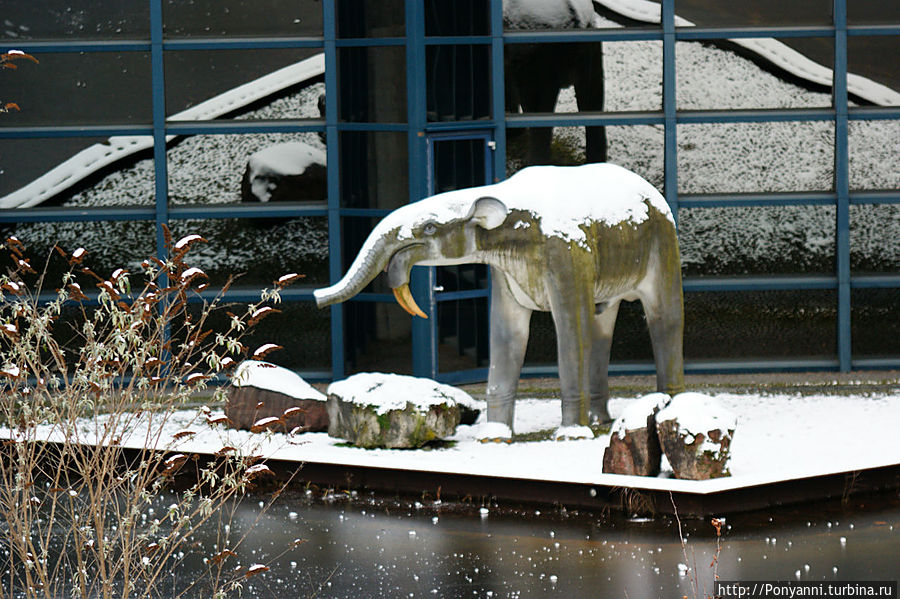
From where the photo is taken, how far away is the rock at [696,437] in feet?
26.7

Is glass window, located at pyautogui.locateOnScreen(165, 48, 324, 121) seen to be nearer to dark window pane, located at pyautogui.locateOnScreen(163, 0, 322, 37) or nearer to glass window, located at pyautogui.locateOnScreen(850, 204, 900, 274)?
dark window pane, located at pyautogui.locateOnScreen(163, 0, 322, 37)

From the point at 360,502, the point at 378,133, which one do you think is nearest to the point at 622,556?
the point at 360,502

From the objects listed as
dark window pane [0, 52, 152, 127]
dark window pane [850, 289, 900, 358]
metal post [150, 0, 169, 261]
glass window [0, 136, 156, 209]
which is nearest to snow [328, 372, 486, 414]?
metal post [150, 0, 169, 261]

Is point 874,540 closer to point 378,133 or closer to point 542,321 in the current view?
point 542,321

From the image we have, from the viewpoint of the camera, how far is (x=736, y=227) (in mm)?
12547

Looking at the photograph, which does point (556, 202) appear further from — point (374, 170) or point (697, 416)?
point (374, 170)

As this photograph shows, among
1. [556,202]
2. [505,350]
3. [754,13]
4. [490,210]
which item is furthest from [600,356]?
[754,13]

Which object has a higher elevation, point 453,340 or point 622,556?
point 453,340

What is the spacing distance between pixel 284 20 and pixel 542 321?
11.1 feet

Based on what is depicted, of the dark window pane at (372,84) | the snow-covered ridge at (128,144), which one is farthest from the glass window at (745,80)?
the snow-covered ridge at (128,144)

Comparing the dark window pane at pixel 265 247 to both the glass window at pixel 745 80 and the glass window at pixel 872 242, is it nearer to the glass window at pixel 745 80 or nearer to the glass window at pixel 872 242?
the glass window at pixel 745 80

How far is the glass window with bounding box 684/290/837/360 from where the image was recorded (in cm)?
1254

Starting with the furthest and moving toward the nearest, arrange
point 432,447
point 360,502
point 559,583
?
point 432,447
point 360,502
point 559,583

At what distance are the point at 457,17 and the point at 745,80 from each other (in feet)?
8.40
